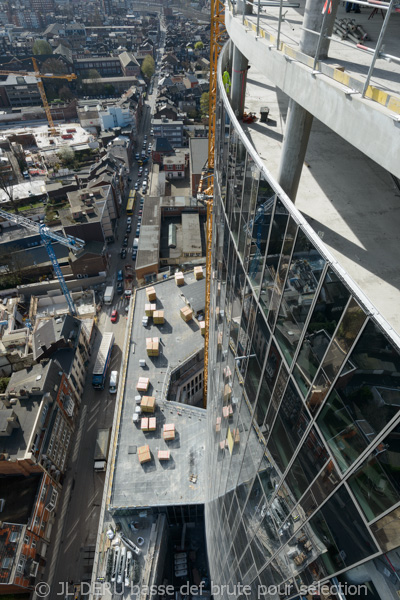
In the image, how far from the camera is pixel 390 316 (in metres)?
7.52

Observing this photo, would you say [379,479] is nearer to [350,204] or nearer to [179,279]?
[350,204]

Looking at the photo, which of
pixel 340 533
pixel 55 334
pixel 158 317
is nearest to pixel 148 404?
pixel 158 317

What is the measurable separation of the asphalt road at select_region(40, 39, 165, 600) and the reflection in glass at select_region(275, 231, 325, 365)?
43850 millimetres

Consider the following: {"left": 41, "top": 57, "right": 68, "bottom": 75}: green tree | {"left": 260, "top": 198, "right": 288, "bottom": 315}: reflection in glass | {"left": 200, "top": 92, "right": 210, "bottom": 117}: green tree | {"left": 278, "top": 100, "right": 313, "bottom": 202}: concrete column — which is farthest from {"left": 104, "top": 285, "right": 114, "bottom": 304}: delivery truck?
{"left": 41, "top": 57, "right": 68, "bottom": 75}: green tree

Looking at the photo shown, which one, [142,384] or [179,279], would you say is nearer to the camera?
[142,384]

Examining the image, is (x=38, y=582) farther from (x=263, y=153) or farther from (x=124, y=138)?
(x=124, y=138)

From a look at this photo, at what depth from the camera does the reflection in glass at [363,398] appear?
19.5 ft

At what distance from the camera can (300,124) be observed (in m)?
9.64

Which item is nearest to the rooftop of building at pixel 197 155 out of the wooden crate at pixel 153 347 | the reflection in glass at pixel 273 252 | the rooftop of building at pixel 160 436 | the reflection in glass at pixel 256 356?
the rooftop of building at pixel 160 436

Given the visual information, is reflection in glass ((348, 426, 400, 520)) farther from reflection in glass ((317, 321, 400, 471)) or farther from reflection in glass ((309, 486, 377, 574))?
reflection in glass ((309, 486, 377, 574))

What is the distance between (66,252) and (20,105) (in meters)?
121

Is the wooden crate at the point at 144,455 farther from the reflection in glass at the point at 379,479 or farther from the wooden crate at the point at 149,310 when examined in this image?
the reflection in glass at the point at 379,479

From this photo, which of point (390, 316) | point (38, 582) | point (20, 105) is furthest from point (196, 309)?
point (20, 105)

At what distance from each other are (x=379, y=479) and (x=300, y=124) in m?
9.17
